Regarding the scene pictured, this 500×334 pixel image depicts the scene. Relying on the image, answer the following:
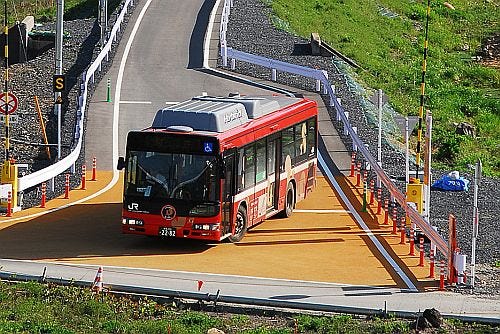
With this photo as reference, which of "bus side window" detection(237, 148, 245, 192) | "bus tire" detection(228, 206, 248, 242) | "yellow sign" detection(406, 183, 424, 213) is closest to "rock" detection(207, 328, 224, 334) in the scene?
"bus tire" detection(228, 206, 248, 242)

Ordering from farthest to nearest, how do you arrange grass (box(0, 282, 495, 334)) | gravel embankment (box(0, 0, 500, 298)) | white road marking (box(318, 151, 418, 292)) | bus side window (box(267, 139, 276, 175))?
1. gravel embankment (box(0, 0, 500, 298))
2. bus side window (box(267, 139, 276, 175))
3. white road marking (box(318, 151, 418, 292))
4. grass (box(0, 282, 495, 334))

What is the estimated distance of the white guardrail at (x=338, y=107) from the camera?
23.7 meters

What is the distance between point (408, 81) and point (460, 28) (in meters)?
19.7

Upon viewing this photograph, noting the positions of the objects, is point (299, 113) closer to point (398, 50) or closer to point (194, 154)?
point (194, 154)

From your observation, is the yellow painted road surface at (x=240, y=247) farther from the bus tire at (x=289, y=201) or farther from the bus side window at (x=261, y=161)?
the bus side window at (x=261, y=161)

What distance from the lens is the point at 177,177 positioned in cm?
2373

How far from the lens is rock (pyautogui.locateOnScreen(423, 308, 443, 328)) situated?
1841cm

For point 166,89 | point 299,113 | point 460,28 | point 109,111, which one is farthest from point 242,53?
point 460,28

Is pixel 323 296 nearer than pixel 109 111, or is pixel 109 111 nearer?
pixel 323 296

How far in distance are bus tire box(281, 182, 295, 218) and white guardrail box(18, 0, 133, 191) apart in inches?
226

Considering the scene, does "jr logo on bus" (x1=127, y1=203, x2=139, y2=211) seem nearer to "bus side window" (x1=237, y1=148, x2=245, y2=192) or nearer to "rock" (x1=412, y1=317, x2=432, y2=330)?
"bus side window" (x1=237, y1=148, x2=245, y2=192)

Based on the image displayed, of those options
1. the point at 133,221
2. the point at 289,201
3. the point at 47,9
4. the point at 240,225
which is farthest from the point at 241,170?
the point at 47,9

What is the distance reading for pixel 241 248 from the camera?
80.3 feet

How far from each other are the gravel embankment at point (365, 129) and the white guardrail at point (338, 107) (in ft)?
1.66
